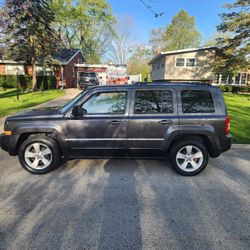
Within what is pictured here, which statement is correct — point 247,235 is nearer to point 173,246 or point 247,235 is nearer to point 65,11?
point 173,246

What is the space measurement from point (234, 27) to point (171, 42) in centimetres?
3488

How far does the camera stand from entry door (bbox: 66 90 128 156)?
4.18 metres

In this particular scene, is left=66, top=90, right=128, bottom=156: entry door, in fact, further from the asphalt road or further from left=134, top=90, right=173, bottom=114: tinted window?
the asphalt road

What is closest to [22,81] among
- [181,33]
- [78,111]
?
[78,111]

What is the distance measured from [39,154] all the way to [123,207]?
211 centimetres

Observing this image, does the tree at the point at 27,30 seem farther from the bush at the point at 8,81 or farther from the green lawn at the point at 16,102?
the green lawn at the point at 16,102

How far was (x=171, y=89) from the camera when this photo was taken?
4258 millimetres

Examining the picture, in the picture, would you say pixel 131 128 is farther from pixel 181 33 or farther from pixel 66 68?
pixel 181 33

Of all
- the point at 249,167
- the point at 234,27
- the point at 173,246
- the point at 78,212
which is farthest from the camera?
the point at 234,27

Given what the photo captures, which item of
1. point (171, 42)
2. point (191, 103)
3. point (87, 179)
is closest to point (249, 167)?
point (191, 103)

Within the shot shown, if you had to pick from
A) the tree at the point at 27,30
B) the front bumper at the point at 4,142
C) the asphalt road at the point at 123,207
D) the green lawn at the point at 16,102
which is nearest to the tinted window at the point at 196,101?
the asphalt road at the point at 123,207

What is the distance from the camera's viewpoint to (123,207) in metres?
3.23

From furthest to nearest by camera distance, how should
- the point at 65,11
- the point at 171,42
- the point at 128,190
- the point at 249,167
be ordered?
the point at 171,42 → the point at 65,11 → the point at 249,167 → the point at 128,190

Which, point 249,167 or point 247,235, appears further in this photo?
point 249,167
